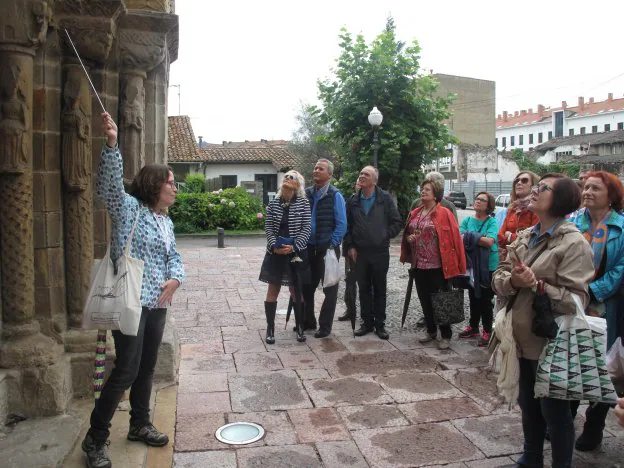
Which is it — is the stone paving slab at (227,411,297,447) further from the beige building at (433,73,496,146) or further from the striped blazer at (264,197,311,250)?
the beige building at (433,73,496,146)

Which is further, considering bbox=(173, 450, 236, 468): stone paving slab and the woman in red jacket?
the woman in red jacket

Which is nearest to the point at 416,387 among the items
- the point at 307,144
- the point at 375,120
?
the point at 375,120

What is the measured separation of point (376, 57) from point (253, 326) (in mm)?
12360

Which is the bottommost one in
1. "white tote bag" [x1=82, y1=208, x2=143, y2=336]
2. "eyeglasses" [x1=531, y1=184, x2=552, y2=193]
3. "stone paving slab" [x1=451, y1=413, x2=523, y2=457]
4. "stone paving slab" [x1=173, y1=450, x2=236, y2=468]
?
"stone paving slab" [x1=173, y1=450, x2=236, y2=468]

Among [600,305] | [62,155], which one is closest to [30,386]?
[62,155]

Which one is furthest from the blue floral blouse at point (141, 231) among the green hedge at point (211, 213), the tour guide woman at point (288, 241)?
the green hedge at point (211, 213)

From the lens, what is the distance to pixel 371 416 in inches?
162

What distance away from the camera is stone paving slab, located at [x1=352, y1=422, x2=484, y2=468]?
3.46 meters

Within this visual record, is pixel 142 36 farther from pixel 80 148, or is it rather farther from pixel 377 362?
pixel 377 362

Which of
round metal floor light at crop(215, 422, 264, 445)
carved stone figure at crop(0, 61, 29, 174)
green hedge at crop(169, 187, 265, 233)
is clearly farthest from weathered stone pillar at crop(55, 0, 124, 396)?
green hedge at crop(169, 187, 265, 233)

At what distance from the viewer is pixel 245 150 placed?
133 feet

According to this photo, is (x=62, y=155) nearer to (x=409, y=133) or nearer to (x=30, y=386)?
(x=30, y=386)

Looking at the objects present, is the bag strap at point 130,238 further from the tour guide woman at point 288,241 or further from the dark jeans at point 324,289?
the dark jeans at point 324,289

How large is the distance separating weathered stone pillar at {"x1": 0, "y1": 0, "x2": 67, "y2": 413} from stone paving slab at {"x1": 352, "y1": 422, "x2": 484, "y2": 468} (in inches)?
81.7
